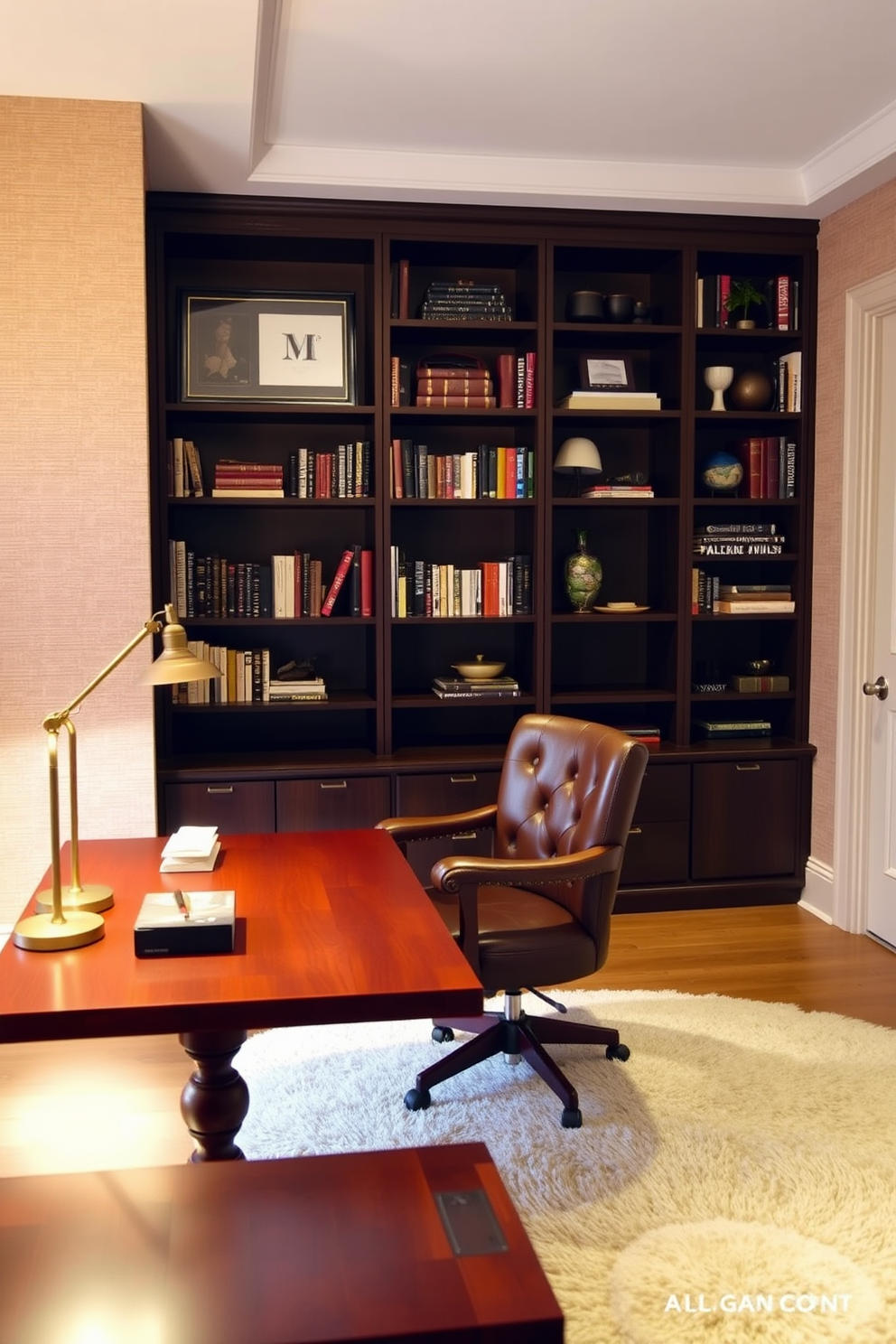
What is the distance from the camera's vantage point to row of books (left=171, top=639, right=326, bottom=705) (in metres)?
4.31

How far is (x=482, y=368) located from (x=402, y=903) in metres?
2.68

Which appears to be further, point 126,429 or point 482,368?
point 482,368

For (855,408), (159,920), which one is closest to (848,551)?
(855,408)

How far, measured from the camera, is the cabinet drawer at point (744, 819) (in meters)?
4.49

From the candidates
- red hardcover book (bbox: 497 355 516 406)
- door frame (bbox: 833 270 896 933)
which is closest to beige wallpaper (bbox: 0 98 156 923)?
red hardcover book (bbox: 497 355 516 406)

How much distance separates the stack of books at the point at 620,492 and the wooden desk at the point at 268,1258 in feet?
10.1

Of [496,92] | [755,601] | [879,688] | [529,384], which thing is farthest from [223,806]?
[496,92]

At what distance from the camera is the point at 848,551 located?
4.30m

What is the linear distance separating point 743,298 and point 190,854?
3161 mm

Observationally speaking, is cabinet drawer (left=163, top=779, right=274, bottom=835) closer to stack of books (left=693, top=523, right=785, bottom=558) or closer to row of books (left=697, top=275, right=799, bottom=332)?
stack of books (left=693, top=523, right=785, bottom=558)

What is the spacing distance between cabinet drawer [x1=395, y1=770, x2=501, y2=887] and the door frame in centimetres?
131

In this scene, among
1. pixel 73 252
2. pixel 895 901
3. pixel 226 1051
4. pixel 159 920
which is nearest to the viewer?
pixel 159 920

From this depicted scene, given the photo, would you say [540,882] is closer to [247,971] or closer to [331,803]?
[247,971]

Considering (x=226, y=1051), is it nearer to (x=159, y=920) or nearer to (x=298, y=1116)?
(x=159, y=920)
